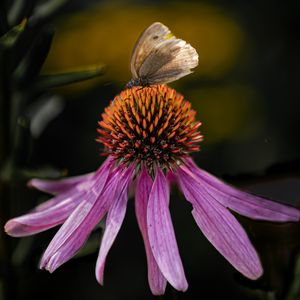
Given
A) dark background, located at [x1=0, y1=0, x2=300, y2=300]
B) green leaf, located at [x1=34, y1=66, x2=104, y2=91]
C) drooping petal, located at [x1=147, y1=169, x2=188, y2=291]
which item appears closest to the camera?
drooping petal, located at [x1=147, y1=169, x2=188, y2=291]

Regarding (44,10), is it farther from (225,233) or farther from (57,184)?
(225,233)

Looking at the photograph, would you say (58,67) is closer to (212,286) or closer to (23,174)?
(212,286)

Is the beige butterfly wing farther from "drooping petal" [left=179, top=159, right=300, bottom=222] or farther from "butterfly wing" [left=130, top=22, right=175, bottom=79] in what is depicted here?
"drooping petal" [left=179, top=159, right=300, bottom=222]

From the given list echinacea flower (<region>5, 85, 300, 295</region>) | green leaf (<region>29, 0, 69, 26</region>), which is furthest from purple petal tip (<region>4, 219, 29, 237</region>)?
green leaf (<region>29, 0, 69, 26</region>)

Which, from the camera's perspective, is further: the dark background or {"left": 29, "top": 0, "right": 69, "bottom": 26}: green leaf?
the dark background

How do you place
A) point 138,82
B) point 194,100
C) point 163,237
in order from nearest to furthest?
point 163,237
point 138,82
point 194,100

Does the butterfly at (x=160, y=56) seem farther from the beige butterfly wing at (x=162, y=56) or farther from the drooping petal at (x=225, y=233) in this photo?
the drooping petal at (x=225, y=233)

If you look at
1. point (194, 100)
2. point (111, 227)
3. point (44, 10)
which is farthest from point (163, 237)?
point (194, 100)

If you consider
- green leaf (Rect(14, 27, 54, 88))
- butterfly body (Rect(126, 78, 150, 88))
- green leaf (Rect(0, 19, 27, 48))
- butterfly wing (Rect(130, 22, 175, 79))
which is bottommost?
butterfly body (Rect(126, 78, 150, 88))
